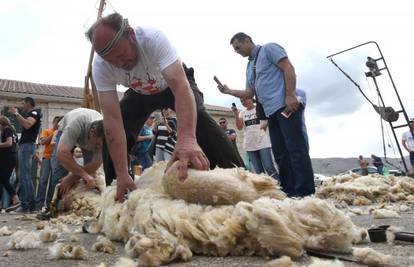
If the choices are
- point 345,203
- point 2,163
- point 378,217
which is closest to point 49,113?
point 2,163

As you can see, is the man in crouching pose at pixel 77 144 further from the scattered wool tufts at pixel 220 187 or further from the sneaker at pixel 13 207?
the sneaker at pixel 13 207

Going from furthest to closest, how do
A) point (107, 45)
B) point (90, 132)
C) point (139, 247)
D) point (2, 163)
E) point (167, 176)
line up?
point (2, 163)
point (90, 132)
point (107, 45)
point (167, 176)
point (139, 247)

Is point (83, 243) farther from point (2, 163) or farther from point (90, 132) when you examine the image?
point (2, 163)

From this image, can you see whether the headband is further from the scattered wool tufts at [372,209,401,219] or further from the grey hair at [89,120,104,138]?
the scattered wool tufts at [372,209,401,219]

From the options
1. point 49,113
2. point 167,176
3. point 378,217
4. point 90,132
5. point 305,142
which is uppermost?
point 49,113

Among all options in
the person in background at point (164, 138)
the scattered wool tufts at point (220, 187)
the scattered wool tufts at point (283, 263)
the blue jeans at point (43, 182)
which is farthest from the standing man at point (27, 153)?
the scattered wool tufts at point (283, 263)

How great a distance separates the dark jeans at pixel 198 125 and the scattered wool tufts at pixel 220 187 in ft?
3.55

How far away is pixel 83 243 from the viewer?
2643mm

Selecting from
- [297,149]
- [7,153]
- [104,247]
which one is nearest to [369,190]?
[297,149]

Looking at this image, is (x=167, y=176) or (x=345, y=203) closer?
(x=167, y=176)

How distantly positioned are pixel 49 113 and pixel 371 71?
14.3 m

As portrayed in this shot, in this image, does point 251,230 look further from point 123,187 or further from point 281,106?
point 281,106

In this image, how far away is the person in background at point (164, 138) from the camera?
748cm

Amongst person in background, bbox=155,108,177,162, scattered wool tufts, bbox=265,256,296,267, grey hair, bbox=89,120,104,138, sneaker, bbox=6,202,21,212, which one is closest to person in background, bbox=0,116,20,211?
sneaker, bbox=6,202,21,212
